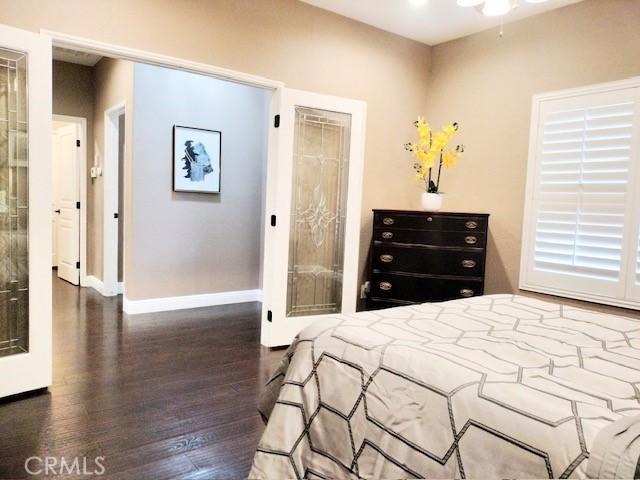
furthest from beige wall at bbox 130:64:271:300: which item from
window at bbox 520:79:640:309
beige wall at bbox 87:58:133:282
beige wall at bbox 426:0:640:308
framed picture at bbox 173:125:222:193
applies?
window at bbox 520:79:640:309

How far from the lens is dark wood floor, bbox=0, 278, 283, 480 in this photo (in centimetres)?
201

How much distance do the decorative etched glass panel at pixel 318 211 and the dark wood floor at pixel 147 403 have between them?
0.66 metres

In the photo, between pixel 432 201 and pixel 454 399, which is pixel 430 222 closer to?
pixel 432 201

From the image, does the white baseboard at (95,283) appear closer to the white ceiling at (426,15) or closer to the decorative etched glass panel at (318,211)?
the decorative etched glass panel at (318,211)

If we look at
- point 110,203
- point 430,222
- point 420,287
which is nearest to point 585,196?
point 430,222

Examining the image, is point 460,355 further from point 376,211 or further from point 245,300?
point 245,300

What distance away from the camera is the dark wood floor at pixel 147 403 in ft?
6.59

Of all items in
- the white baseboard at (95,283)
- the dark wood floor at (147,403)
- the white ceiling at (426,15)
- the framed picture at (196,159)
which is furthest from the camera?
the white baseboard at (95,283)

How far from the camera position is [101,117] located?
17.8 ft

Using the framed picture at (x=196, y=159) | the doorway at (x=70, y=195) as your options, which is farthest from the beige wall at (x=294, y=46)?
the doorway at (x=70, y=195)

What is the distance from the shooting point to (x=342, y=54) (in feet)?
12.6

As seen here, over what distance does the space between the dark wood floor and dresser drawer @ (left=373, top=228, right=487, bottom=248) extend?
1.36m

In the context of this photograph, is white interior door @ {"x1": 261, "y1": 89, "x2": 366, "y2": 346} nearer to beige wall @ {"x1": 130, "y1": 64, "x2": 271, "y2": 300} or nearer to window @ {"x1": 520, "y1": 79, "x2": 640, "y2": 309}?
window @ {"x1": 520, "y1": 79, "x2": 640, "y2": 309}

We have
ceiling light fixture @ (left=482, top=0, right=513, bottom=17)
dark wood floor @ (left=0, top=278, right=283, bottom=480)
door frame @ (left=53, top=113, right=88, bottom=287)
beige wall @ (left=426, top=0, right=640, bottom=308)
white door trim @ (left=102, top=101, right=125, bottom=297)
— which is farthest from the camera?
door frame @ (left=53, top=113, right=88, bottom=287)
